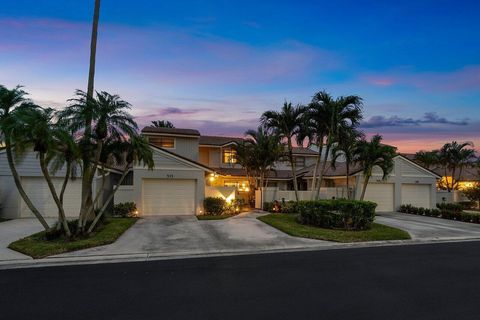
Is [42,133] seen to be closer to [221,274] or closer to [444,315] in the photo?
[221,274]

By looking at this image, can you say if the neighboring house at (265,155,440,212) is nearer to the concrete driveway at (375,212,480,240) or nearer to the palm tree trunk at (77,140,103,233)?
the concrete driveway at (375,212,480,240)

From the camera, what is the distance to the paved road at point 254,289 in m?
5.71

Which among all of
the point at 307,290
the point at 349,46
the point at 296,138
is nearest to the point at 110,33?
the point at 296,138

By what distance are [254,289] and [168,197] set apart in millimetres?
14985

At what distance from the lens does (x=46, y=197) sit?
1983 centimetres

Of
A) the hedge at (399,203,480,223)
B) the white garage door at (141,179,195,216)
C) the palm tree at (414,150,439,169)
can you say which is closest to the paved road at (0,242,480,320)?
the white garage door at (141,179,195,216)

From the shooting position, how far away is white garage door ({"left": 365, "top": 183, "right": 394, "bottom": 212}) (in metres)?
25.6

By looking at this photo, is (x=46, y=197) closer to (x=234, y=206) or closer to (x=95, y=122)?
(x=95, y=122)

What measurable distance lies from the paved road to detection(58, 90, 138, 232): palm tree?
4.87 metres

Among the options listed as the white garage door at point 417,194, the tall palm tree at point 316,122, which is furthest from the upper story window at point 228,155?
the white garage door at point 417,194

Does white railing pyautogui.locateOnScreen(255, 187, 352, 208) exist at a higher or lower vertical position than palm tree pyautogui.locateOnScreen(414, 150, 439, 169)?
lower

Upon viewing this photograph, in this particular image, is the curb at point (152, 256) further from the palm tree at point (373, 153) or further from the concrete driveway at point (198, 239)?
the palm tree at point (373, 153)

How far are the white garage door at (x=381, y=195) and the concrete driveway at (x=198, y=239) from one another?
1206cm

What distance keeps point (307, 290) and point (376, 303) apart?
1360 mm
